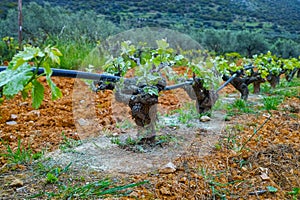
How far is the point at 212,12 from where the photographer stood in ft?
52.0

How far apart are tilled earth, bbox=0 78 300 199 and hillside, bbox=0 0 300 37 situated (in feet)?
29.0

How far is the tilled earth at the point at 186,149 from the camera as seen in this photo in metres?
1.18

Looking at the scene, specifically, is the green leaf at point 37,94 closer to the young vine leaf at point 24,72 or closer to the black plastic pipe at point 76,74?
the young vine leaf at point 24,72

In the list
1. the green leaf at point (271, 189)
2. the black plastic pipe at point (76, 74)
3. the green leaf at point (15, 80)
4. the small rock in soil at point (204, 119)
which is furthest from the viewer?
the small rock in soil at point (204, 119)

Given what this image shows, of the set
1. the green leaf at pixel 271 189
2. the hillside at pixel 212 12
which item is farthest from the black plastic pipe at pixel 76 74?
the hillside at pixel 212 12

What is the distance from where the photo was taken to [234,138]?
5.87ft

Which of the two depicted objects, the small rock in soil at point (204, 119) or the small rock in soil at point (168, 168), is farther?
the small rock in soil at point (204, 119)

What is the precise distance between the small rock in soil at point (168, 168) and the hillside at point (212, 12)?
9836mm

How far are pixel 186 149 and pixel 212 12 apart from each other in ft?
50.9

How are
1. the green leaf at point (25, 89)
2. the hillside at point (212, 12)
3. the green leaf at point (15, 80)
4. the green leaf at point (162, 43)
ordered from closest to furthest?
the green leaf at point (15, 80), the green leaf at point (25, 89), the green leaf at point (162, 43), the hillside at point (212, 12)

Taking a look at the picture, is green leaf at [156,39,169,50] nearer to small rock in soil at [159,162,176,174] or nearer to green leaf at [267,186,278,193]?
small rock in soil at [159,162,176,174]

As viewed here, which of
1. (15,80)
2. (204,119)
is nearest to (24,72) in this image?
(15,80)

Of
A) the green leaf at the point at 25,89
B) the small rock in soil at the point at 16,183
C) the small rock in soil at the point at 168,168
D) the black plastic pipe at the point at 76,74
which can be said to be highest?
the green leaf at the point at 25,89

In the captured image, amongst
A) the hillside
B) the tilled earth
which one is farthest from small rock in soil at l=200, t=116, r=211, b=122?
the hillside
